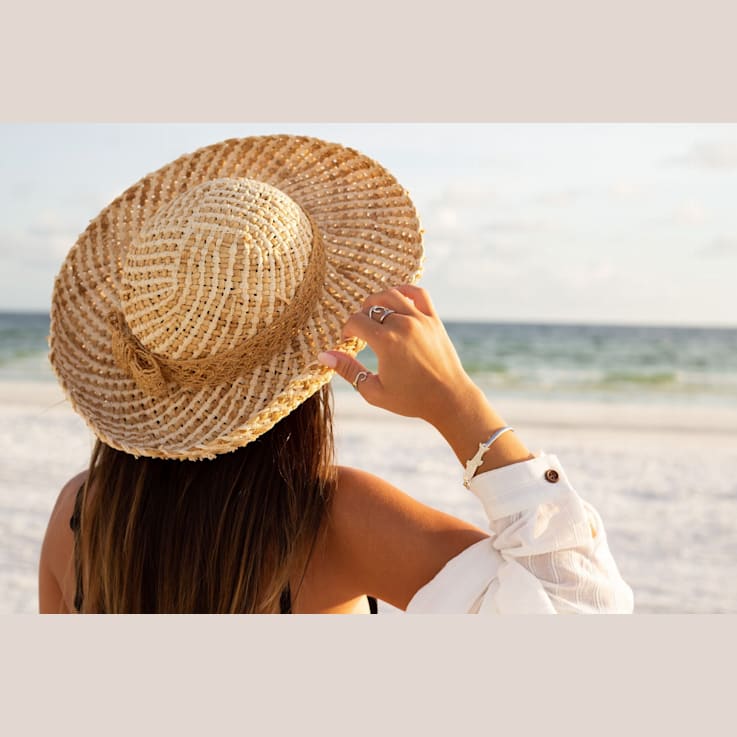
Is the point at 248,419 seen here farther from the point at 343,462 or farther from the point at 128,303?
the point at 343,462

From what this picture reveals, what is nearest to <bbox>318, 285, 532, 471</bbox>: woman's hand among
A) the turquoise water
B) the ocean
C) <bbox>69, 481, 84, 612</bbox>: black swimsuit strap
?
<bbox>69, 481, 84, 612</bbox>: black swimsuit strap

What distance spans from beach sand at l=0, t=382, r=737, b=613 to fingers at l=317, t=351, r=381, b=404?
3630 millimetres

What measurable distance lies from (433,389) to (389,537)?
0.33 metres

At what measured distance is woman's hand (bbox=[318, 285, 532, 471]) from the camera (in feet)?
4.26

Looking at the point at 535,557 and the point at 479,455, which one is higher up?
the point at 479,455

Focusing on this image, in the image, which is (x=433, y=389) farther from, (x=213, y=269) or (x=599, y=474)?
(x=599, y=474)

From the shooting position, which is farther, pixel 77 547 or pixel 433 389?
pixel 77 547

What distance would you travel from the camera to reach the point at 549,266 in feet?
71.2

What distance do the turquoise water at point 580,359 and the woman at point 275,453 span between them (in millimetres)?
12763

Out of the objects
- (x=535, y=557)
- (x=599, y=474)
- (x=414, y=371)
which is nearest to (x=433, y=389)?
(x=414, y=371)

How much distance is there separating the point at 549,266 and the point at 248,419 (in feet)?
69.3

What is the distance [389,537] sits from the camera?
4.75 feet

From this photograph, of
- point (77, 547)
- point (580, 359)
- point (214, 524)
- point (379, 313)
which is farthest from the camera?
point (580, 359)

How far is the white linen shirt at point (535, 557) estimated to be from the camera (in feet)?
4.10
